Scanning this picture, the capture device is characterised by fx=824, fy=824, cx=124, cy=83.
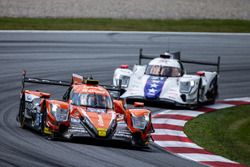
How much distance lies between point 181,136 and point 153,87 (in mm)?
4128

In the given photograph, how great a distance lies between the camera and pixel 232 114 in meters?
23.9

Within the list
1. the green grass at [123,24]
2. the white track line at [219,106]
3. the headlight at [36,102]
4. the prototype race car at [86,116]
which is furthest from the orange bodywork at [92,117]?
the green grass at [123,24]

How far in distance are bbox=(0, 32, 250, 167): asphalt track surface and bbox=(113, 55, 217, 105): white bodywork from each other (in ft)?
1.87

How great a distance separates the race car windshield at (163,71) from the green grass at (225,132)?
174 cm

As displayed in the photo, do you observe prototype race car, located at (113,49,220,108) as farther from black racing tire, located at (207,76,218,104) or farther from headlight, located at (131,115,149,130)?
headlight, located at (131,115,149,130)

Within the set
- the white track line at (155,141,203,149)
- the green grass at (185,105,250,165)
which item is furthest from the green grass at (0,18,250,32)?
the white track line at (155,141,203,149)

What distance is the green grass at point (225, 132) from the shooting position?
18.5m

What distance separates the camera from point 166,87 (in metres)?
24.0

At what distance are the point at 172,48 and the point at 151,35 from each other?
10.6 feet

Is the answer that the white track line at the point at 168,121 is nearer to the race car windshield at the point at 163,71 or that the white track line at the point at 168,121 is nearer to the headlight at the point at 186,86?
the headlight at the point at 186,86

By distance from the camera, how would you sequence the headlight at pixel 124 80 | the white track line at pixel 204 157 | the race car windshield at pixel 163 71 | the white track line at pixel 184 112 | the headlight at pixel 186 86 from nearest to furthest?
the white track line at pixel 204 157 < the white track line at pixel 184 112 < the headlight at pixel 186 86 < the race car windshield at pixel 163 71 < the headlight at pixel 124 80

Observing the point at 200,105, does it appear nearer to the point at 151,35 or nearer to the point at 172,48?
the point at 172,48

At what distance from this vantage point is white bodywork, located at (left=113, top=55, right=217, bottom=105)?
2378 centimetres

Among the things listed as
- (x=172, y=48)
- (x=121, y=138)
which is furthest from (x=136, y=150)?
(x=172, y=48)
